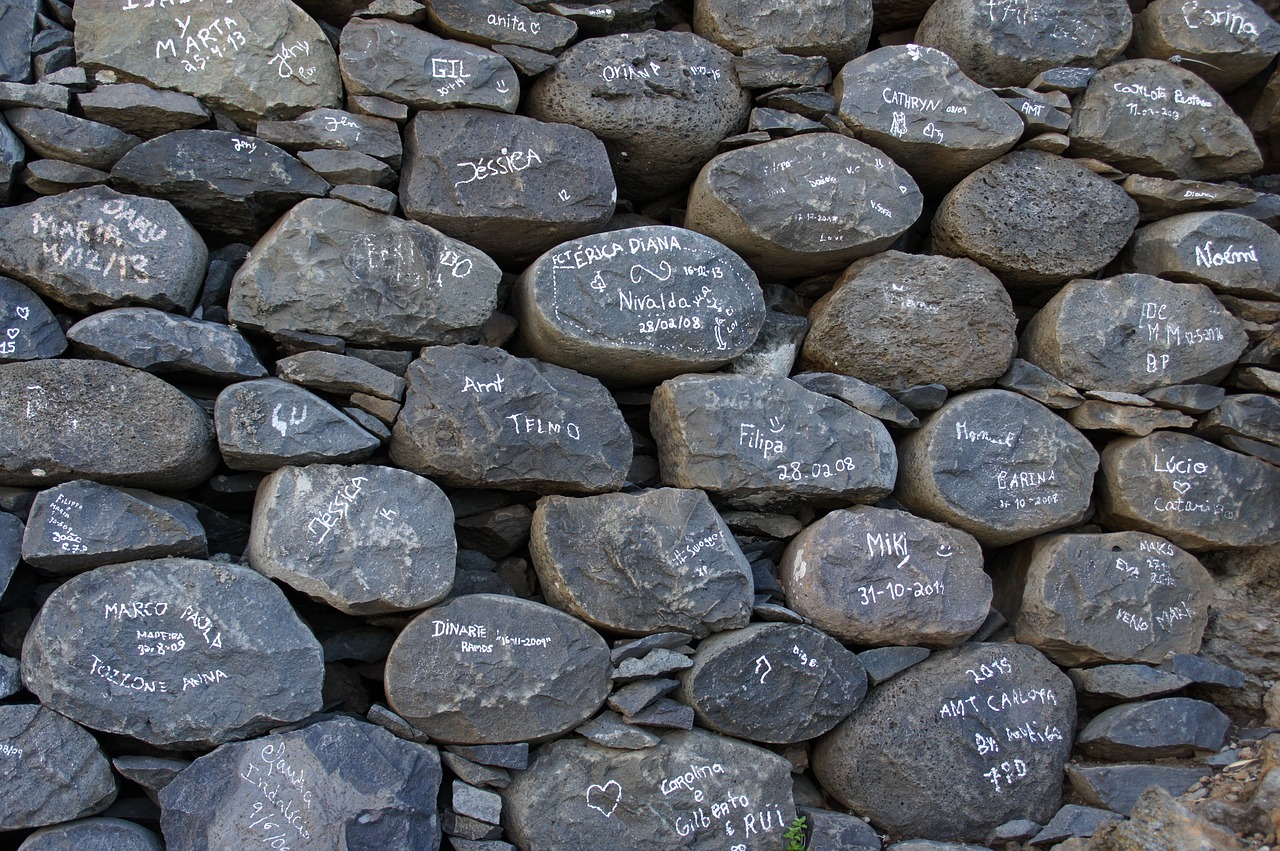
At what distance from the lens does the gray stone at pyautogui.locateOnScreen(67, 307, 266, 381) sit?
118 inches

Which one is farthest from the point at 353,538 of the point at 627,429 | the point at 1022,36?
the point at 1022,36

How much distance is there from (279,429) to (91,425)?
549 mm

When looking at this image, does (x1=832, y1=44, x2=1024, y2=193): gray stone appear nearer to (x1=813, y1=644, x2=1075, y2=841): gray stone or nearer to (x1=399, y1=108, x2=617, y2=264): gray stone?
(x1=399, y1=108, x2=617, y2=264): gray stone

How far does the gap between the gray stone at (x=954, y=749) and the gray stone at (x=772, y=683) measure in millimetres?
150

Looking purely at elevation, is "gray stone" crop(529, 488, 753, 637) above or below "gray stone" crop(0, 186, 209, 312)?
below

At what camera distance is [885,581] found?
3.50m

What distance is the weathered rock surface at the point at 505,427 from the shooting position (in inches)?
128

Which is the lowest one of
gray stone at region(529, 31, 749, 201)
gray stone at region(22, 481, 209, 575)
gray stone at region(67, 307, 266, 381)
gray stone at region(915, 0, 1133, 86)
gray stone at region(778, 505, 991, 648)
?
gray stone at region(778, 505, 991, 648)

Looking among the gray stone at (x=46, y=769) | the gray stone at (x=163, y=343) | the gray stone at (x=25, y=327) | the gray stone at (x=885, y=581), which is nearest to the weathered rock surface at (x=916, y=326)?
the gray stone at (x=885, y=581)

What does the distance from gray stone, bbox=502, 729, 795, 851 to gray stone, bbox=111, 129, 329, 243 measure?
2.11m

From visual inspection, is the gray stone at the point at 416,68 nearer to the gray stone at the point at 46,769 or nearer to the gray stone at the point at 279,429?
the gray stone at the point at 279,429

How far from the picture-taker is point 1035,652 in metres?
3.64

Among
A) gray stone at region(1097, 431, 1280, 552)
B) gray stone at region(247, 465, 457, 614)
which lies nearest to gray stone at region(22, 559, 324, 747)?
gray stone at region(247, 465, 457, 614)

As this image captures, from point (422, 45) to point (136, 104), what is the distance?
3.27 feet
